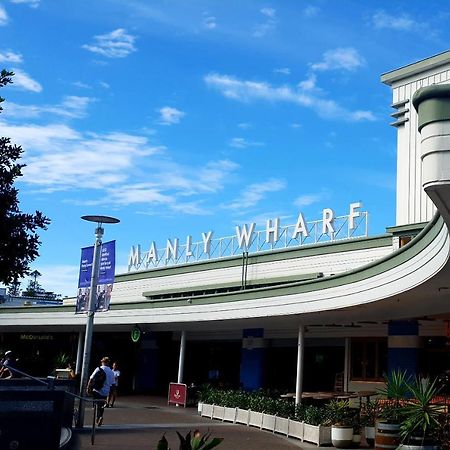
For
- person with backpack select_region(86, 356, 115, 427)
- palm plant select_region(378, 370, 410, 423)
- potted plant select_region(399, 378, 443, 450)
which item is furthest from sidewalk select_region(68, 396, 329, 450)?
potted plant select_region(399, 378, 443, 450)

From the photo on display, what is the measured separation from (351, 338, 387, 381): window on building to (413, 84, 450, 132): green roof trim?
1892 cm

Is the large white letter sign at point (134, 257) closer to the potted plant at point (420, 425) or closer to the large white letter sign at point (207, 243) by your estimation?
the large white letter sign at point (207, 243)

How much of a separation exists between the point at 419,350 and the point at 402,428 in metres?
9.74

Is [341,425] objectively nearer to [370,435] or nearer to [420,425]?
[370,435]

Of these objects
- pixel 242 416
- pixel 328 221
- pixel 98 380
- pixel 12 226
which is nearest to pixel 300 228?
pixel 328 221

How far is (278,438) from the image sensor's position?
18328mm

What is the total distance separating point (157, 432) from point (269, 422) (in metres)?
3.60

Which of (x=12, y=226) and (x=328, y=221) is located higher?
(x=328, y=221)

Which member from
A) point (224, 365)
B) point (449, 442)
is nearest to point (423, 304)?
point (449, 442)

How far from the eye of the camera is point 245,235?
32688 mm

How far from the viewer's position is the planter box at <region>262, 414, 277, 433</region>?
64.2 ft

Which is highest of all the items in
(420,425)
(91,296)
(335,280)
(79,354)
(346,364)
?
(335,280)

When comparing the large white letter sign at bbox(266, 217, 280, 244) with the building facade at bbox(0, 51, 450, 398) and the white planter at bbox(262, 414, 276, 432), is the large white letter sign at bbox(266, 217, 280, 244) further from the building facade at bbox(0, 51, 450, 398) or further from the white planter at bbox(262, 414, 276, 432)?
the white planter at bbox(262, 414, 276, 432)

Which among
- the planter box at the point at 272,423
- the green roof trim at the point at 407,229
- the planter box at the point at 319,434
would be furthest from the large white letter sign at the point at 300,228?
the planter box at the point at 319,434
